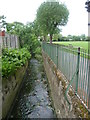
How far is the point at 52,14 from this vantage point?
1036 centimetres

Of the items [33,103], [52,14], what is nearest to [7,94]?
[33,103]

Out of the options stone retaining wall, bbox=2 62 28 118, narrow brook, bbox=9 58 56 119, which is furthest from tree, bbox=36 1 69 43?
stone retaining wall, bbox=2 62 28 118

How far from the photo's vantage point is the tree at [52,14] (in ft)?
33.4

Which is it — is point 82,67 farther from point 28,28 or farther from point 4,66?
point 28,28

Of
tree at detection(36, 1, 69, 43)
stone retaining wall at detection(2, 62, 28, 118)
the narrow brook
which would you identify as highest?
tree at detection(36, 1, 69, 43)

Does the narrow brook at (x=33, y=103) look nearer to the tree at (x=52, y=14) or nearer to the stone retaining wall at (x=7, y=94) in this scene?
the stone retaining wall at (x=7, y=94)

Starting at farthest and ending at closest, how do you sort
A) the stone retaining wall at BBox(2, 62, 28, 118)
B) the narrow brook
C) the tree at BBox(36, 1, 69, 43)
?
the tree at BBox(36, 1, 69, 43)
the narrow brook
the stone retaining wall at BBox(2, 62, 28, 118)

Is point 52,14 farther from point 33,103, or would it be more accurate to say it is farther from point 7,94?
point 7,94

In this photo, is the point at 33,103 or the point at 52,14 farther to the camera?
the point at 52,14

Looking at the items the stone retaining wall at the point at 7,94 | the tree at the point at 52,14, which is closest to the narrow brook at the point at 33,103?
the stone retaining wall at the point at 7,94

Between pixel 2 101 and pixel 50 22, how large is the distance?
9125mm

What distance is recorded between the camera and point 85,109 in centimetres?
230

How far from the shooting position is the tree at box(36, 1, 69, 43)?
10172 millimetres

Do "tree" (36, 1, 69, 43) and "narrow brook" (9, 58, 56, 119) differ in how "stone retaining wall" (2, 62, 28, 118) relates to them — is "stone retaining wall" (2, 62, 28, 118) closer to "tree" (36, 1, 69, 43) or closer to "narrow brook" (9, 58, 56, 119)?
"narrow brook" (9, 58, 56, 119)
